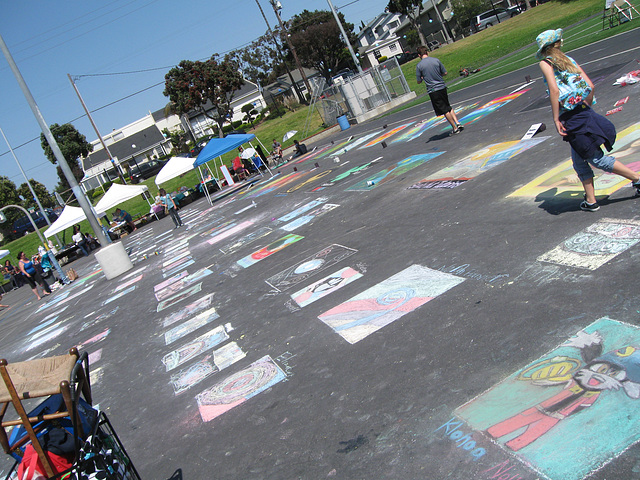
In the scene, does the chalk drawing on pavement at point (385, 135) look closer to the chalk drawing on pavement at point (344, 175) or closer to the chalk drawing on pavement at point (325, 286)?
the chalk drawing on pavement at point (344, 175)

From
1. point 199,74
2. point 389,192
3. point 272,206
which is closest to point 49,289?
point 272,206

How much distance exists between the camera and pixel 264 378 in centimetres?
484

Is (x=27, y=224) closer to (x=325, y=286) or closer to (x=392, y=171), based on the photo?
(x=392, y=171)

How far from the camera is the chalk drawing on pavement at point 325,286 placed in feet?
20.7

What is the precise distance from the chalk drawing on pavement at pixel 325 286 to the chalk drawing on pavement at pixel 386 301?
0.61m

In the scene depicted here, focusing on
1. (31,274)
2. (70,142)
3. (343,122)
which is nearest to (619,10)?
(343,122)

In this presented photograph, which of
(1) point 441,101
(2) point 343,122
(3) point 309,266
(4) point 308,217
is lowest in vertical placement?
(3) point 309,266

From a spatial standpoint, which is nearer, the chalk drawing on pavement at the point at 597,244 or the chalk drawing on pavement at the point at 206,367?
the chalk drawing on pavement at the point at 597,244

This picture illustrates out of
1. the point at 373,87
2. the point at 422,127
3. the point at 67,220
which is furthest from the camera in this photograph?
the point at 373,87

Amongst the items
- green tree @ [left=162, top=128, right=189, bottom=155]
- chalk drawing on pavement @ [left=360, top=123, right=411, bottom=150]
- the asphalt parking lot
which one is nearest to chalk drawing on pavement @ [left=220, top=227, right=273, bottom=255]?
the asphalt parking lot

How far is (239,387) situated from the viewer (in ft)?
16.0

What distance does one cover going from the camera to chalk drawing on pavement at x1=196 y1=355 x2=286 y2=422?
4.64m

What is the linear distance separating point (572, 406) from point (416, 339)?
158 centimetres

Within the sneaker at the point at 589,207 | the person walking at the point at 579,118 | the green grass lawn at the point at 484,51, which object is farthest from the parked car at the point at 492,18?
the sneaker at the point at 589,207
